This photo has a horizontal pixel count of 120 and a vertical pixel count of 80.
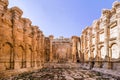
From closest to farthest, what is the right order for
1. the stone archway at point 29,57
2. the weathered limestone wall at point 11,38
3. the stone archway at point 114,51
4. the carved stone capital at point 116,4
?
the weathered limestone wall at point 11,38 < the carved stone capital at point 116,4 < the stone archway at point 114,51 < the stone archway at point 29,57

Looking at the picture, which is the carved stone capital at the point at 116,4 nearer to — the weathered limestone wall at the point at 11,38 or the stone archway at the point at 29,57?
the weathered limestone wall at the point at 11,38

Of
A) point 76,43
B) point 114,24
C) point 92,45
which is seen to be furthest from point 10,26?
point 76,43

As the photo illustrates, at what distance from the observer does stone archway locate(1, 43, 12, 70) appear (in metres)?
11.9

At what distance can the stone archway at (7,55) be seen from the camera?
1188cm

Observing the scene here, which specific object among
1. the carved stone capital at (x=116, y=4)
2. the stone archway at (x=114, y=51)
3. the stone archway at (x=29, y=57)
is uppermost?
the carved stone capital at (x=116, y=4)

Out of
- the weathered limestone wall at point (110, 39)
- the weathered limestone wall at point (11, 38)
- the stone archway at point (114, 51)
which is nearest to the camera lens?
the weathered limestone wall at point (11, 38)

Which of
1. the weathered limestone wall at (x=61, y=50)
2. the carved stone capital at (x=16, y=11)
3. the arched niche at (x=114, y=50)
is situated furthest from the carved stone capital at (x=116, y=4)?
the weathered limestone wall at (x=61, y=50)

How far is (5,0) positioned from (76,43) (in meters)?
21.3

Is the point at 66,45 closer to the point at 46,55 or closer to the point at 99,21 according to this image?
the point at 46,55

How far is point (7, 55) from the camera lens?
40.8 feet

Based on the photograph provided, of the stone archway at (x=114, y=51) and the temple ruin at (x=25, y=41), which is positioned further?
the stone archway at (x=114, y=51)

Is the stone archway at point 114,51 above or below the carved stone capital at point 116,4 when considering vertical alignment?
below

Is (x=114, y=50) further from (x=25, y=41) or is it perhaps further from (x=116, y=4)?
(x=25, y=41)

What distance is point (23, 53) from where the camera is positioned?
53.6 feet
